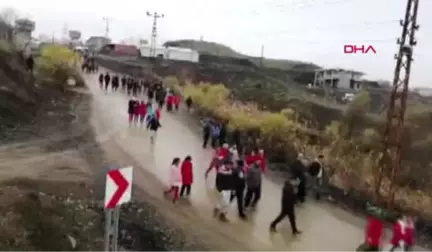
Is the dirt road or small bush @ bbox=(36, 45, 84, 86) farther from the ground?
small bush @ bbox=(36, 45, 84, 86)

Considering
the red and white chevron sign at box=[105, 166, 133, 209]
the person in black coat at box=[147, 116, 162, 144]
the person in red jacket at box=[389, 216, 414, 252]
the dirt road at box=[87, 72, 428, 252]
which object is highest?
the red and white chevron sign at box=[105, 166, 133, 209]

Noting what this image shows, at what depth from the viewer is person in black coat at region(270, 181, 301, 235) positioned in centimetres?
1362

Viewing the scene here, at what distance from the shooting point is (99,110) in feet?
98.2

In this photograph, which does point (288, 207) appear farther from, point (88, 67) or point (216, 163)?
point (88, 67)

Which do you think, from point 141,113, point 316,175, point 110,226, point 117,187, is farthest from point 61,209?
point 141,113

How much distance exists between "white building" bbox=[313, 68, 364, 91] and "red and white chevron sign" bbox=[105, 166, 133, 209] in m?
62.3

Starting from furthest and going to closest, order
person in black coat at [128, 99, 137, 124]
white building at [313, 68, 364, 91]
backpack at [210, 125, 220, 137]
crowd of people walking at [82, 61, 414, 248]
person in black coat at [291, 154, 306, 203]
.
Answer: white building at [313, 68, 364, 91]
person in black coat at [128, 99, 137, 124]
backpack at [210, 125, 220, 137]
person in black coat at [291, 154, 306, 203]
crowd of people walking at [82, 61, 414, 248]

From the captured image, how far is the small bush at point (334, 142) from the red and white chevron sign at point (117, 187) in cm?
1312

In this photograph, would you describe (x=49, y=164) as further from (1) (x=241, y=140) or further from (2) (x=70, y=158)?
(1) (x=241, y=140)

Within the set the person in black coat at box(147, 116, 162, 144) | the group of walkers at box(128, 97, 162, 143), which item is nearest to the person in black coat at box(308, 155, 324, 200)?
the person in black coat at box(147, 116, 162, 144)

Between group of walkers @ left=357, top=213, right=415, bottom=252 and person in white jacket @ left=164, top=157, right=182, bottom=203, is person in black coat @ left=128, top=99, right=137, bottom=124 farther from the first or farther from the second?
group of walkers @ left=357, top=213, right=415, bottom=252

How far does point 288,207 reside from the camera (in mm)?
13930

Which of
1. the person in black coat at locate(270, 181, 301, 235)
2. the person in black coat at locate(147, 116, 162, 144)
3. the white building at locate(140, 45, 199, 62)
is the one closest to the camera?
the person in black coat at locate(270, 181, 301, 235)

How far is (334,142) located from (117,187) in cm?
1912
